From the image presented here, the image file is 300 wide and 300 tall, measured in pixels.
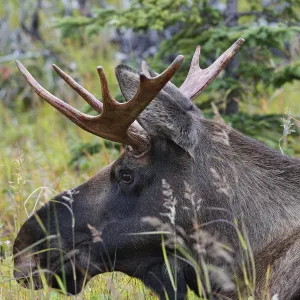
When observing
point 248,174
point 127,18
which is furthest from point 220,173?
point 127,18

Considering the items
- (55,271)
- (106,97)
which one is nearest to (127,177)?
(106,97)

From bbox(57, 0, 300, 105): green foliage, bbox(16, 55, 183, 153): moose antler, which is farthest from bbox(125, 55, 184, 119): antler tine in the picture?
bbox(57, 0, 300, 105): green foliage

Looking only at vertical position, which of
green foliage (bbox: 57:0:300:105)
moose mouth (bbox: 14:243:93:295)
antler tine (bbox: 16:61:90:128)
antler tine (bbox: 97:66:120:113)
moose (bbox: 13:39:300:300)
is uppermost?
green foliage (bbox: 57:0:300:105)

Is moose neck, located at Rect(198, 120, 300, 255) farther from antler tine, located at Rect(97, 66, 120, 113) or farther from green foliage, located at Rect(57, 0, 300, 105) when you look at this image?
green foliage, located at Rect(57, 0, 300, 105)

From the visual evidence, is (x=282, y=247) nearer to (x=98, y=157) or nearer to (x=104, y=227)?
(x=104, y=227)

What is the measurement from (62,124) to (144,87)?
6.77 metres

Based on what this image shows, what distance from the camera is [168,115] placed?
165 inches

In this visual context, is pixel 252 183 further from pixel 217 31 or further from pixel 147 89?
pixel 217 31

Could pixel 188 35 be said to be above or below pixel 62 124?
above

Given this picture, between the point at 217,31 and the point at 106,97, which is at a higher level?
the point at 217,31

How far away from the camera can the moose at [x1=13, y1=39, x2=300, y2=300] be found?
166 inches

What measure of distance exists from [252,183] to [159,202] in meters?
0.49

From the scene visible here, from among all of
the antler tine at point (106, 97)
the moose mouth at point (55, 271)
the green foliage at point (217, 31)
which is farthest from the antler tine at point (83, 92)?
the green foliage at point (217, 31)

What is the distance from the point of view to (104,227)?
4465 mm
